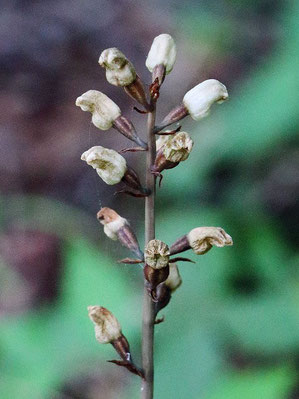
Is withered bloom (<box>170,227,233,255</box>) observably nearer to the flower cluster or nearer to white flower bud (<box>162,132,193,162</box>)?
the flower cluster

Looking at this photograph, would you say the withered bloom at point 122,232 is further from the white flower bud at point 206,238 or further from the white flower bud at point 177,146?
the white flower bud at point 177,146

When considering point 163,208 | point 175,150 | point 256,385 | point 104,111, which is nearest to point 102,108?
point 104,111

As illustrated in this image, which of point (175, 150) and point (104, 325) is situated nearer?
point (175, 150)

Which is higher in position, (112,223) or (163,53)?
(163,53)

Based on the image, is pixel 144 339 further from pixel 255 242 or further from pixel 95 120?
pixel 255 242

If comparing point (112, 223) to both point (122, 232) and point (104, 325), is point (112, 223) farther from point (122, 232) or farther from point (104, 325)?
point (104, 325)

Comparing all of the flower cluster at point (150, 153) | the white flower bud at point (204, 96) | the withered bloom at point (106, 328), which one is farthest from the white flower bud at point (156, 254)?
the white flower bud at point (204, 96)
